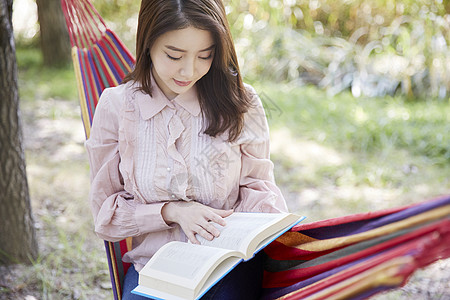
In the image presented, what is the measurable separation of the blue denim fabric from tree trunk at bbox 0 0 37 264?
82 centimetres

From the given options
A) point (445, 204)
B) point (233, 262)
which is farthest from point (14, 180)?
point (445, 204)

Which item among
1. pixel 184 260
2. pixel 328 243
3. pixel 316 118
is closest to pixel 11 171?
pixel 184 260

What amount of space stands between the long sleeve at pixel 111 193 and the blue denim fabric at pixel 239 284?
15 cm

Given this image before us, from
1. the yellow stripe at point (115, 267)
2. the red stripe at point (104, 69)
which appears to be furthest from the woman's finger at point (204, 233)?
the red stripe at point (104, 69)

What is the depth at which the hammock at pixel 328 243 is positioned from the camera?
799 millimetres

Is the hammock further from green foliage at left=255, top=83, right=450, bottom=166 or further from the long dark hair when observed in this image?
green foliage at left=255, top=83, right=450, bottom=166

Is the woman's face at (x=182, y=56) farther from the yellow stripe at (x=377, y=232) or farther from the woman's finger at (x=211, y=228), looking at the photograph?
the yellow stripe at (x=377, y=232)

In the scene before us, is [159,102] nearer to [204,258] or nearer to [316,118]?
[204,258]

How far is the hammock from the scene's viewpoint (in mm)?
799

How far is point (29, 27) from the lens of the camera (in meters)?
6.40

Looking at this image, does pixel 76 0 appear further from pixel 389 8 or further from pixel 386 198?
pixel 389 8

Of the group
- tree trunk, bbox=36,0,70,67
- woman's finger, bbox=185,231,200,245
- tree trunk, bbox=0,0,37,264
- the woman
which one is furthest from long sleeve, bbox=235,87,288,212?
tree trunk, bbox=36,0,70,67

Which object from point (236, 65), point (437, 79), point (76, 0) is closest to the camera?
point (236, 65)

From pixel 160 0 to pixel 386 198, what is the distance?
1.93m
